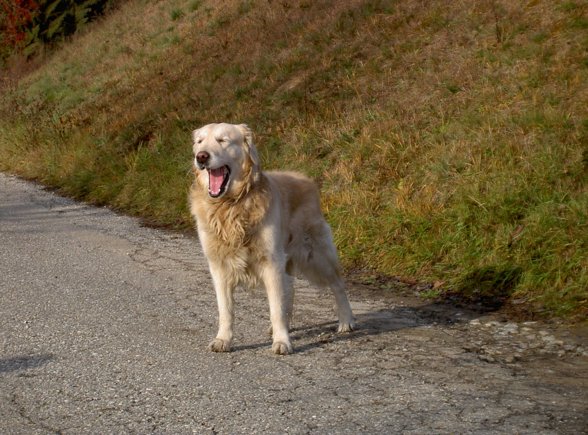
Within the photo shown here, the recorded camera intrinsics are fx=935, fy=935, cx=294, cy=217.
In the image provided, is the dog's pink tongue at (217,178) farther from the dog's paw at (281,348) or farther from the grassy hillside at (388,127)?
the grassy hillside at (388,127)

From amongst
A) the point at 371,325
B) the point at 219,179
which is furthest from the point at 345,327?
the point at 219,179

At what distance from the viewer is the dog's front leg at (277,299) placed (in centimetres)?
621

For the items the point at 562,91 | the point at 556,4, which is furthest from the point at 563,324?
the point at 556,4

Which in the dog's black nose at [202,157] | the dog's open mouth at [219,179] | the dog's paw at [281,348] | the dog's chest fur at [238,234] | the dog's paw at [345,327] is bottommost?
the dog's paw at [345,327]

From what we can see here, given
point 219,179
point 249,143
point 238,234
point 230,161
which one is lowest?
point 238,234

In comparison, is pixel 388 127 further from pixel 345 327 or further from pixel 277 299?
pixel 277 299

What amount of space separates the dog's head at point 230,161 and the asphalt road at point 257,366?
1.09 meters

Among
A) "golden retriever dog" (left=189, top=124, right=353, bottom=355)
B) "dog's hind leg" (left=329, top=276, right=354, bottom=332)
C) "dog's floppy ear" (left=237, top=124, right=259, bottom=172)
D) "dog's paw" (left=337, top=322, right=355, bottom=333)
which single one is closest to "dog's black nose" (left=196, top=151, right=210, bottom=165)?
"golden retriever dog" (left=189, top=124, right=353, bottom=355)

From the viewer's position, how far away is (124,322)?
707cm

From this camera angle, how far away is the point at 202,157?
245 inches

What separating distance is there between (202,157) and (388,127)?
5592 millimetres

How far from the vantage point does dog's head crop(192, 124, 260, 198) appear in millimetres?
6344

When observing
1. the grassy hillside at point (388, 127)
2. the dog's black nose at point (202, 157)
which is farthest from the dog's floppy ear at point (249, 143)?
the grassy hillside at point (388, 127)

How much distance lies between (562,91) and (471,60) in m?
2.26
